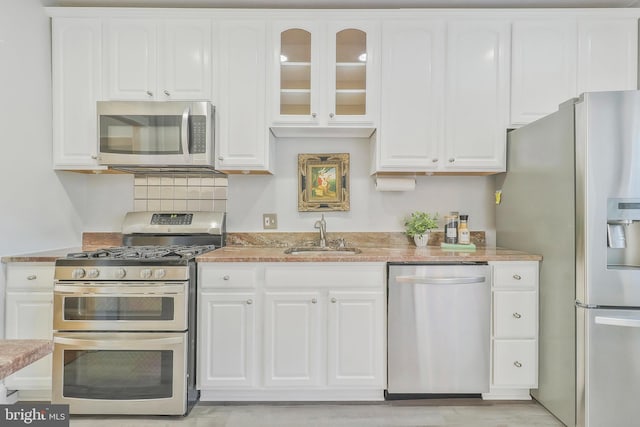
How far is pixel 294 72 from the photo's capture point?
239 centimetres

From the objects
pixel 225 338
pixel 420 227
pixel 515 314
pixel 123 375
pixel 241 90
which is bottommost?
pixel 123 375

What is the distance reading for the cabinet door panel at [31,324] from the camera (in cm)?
209

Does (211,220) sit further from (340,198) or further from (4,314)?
(4,314)

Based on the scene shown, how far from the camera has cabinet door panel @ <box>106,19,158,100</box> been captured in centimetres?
236

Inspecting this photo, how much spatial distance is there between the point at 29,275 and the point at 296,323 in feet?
5.24

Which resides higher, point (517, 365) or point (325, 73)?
point (325, 73)

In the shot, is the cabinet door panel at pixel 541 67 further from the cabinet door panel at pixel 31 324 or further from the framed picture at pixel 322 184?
the cabinet door panel at pixel 31 324

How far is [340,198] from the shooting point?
2.72 m

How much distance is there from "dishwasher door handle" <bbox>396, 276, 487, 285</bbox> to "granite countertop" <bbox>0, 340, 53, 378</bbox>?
5.55ft

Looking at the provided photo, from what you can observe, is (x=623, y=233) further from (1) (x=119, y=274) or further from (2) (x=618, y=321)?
(1) (x=119, y=274)

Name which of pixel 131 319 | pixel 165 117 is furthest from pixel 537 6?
pixel 131 319
